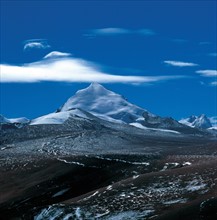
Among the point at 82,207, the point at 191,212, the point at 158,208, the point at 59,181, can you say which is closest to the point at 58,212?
the point at 82,207

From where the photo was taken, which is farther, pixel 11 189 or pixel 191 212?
pixel 11 189

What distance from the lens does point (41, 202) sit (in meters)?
77.3

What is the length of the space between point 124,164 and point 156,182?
25398mm

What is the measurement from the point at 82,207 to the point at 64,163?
4160 cm

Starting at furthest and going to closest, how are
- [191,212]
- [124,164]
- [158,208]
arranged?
1. [124,164]
2. [158,208]
3. [191,212]

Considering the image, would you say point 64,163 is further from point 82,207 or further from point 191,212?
point 191,212

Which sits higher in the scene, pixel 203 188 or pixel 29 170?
pixel 29 170

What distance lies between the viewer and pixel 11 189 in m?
90.2

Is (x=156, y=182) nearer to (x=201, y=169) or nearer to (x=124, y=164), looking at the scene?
(x=201, y=169)

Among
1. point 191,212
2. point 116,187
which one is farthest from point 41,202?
point 191,212

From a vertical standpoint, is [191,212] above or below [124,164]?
below

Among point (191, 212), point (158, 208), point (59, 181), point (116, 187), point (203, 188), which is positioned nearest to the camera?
point (191, 212)

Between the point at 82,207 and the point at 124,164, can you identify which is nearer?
the point at 82,207

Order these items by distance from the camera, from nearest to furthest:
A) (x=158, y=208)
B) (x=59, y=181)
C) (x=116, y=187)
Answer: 1. (x=158, y=208)
2. (x=116, y=187)
3. (x=59, y=181)
